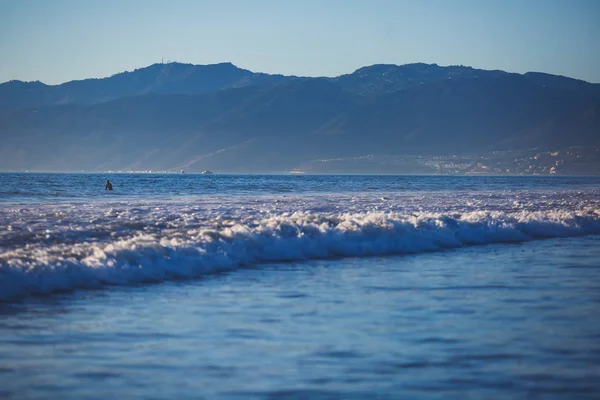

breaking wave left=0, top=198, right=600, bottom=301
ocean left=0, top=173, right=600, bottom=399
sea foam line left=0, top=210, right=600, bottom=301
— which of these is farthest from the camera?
breaking wave left=0, top=198, right=600, bottom=301

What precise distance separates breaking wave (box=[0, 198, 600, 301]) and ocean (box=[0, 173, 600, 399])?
5 cm

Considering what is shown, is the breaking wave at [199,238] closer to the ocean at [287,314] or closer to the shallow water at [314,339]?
the ocean at [287,314]

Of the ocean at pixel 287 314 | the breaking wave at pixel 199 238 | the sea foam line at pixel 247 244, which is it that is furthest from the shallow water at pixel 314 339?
the breaking wave at pixel 199 238

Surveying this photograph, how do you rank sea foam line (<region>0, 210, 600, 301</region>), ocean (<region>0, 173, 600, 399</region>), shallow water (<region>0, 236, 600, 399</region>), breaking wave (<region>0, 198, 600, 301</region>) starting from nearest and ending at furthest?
shallow water (<region>0, 236, 600, 399</region>) < ocean (<region>0, 173, 600, 399</region>) < sea foam line (<region>0, 210, 600, 301</region>) < breaking wave (<region>0, 198, 600, 301</region>)

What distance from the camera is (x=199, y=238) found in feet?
60.1

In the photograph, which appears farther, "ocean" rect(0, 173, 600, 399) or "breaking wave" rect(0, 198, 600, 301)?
"breaking wave" rect(0, 198, 600, 301)

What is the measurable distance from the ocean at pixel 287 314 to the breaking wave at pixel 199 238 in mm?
53

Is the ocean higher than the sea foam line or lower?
lower

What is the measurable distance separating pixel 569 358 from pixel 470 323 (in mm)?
1942

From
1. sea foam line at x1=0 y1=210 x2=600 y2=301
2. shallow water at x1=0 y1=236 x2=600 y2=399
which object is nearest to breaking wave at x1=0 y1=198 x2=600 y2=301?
sea foam line at x1=0 y1=210 x2=600 y2=301

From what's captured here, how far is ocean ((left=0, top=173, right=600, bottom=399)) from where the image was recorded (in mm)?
7957

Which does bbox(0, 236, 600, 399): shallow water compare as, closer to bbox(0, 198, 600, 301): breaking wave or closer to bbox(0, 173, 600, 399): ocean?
bbox(0, 173, 600, 399): ocean

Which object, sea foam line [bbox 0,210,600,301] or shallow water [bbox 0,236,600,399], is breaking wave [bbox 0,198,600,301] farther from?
shallow water [bbox 0,236,600,399]

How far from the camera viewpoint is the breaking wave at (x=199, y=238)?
14391 mm
